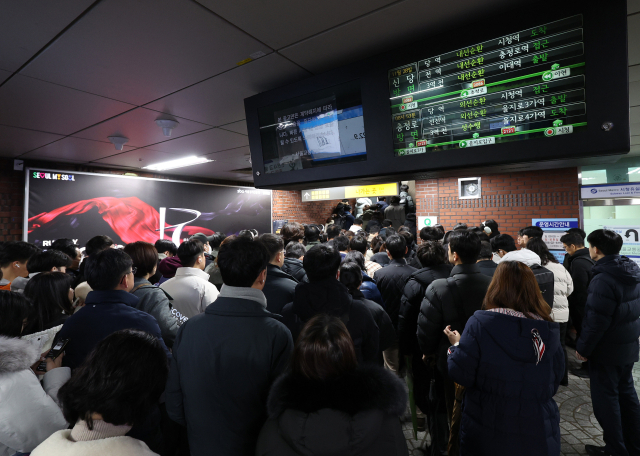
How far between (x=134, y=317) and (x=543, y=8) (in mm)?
2504

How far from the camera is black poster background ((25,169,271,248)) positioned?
5.46 metres

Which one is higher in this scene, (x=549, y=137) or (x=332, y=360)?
(x=549, y=137)

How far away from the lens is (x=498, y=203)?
19.6 ft

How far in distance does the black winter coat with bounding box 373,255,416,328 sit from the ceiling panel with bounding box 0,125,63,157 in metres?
4.21

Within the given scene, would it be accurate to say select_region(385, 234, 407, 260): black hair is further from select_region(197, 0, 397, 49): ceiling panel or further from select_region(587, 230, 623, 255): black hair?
select_region(197, 0, 397, 49): ceiling panel

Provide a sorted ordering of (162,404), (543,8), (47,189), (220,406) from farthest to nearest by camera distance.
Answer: (47,189) → (162,404) → (543,8) → (220,406)

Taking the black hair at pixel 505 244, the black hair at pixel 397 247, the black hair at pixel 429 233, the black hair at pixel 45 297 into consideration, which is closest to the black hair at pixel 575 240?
the black hair at pixel 505 244

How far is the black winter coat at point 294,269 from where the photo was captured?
299 cm

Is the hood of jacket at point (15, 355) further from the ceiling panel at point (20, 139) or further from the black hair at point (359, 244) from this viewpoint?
the ceiling panel at point (20, 139)

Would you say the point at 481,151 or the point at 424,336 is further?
the point at 424,336

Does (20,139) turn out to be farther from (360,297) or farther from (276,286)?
(360,297)

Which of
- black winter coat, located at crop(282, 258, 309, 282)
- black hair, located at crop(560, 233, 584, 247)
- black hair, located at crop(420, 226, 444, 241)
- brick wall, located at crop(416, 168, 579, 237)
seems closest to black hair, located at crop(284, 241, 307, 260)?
black winter coat, located at crop(282, 258, 309, 282)

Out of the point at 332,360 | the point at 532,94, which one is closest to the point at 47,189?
the point at 332,360

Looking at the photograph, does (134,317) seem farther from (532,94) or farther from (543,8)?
(543,8)
